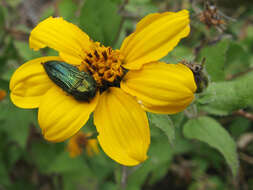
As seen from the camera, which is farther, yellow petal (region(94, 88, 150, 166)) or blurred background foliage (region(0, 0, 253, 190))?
blurred background foliage (region(0, 0, 253, 190))

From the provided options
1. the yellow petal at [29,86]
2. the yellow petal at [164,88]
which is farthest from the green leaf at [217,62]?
the yellow petal at [29,86]

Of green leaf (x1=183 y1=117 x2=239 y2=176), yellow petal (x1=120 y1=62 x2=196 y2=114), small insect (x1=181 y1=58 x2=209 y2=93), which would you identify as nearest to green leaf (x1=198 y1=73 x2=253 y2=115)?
green leaf (x1=183 y1=117 x2=239 y2=176)

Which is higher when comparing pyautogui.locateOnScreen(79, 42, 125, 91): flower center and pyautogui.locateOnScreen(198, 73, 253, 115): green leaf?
pyautogui.locateOnScreen(79, 42, 125, 91): flower center

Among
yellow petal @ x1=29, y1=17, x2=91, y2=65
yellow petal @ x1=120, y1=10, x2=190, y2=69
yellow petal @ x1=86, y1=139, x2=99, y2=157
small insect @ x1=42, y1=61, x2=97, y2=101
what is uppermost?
yellow petal @ x1=120, y1=10, x2=190, y2=69

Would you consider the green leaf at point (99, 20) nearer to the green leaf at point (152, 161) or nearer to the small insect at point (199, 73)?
the small insect at point (199, 73)

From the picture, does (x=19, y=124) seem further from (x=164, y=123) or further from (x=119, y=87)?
(x=164, y=123)

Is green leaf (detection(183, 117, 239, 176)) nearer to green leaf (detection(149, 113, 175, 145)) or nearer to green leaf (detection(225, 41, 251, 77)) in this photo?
green leaf (detection(149, 113, 175, 145))

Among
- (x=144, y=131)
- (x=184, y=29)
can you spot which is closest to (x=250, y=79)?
(x=184, y=29)
